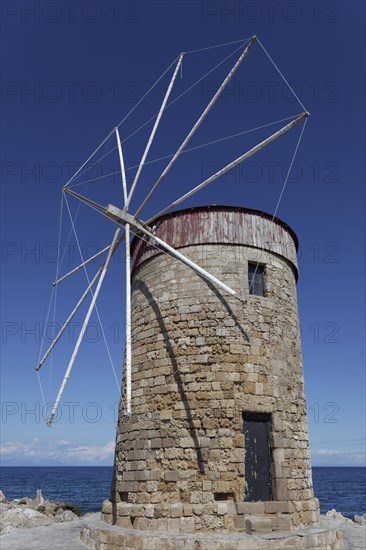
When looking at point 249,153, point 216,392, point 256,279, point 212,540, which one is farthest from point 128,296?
point 212,540

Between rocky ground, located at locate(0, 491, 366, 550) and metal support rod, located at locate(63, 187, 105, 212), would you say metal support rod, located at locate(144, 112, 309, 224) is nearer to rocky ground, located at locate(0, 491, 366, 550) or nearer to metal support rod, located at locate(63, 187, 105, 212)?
metal support rod, located at locate(63, 187, 105, 212)

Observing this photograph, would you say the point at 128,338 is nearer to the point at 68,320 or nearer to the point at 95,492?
the point at 68,320

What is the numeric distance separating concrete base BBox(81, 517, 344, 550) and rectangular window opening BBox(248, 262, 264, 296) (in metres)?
5.77

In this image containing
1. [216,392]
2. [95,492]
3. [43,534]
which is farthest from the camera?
[95,492]

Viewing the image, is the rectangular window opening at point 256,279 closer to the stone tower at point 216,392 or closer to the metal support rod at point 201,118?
the stone tower at point 216,392

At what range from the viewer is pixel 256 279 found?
12695 mm

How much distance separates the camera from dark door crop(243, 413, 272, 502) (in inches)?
Answer: 418

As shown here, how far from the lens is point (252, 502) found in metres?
10.4

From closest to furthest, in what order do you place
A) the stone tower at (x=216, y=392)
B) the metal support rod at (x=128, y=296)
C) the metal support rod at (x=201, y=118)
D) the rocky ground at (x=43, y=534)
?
the metal support rod at (x=128, y=296)
the stone tower at (x=216, y=392)
the rocky ground at (x=43, y=534)
the metal support rod at (x=201, y=118)

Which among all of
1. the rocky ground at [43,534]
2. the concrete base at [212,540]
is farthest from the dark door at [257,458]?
the rocky ground at [43,534]

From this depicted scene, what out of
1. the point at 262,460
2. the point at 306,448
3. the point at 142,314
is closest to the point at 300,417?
the point at 306,448

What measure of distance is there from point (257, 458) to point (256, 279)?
4.59 m

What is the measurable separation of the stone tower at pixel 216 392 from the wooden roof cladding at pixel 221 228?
0.03 meters

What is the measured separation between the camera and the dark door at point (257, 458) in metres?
10.6
